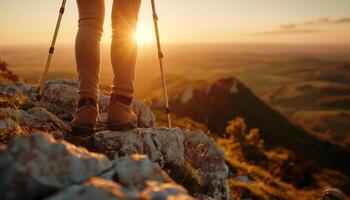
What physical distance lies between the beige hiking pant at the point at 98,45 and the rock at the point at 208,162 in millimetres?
2475

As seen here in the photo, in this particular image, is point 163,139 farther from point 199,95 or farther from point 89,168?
point 199,95

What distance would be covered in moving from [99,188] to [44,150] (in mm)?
632

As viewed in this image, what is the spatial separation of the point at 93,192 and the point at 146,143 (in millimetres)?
4121

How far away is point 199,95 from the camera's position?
110 meters

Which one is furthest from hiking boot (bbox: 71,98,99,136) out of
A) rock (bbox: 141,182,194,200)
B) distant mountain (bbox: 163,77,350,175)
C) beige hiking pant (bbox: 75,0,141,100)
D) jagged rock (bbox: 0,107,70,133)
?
distant mountain (bbox: 163,77,350,175)

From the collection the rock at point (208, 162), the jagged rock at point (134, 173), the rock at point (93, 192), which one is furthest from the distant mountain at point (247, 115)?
the rock at point (93, 192)

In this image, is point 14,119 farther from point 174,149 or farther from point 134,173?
point 134,173

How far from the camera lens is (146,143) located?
6754 millimetres

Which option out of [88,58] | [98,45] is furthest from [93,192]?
[98,45]

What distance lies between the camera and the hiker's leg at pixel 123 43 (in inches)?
229

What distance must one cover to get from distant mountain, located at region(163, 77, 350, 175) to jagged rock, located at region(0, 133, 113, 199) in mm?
90699

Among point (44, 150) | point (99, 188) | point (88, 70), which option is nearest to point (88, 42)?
point (88, 70)

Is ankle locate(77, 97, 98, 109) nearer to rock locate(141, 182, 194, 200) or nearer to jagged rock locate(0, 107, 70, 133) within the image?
jagged rock locate(0, 107, 70, 133)

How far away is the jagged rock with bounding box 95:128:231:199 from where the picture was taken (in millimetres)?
6305
